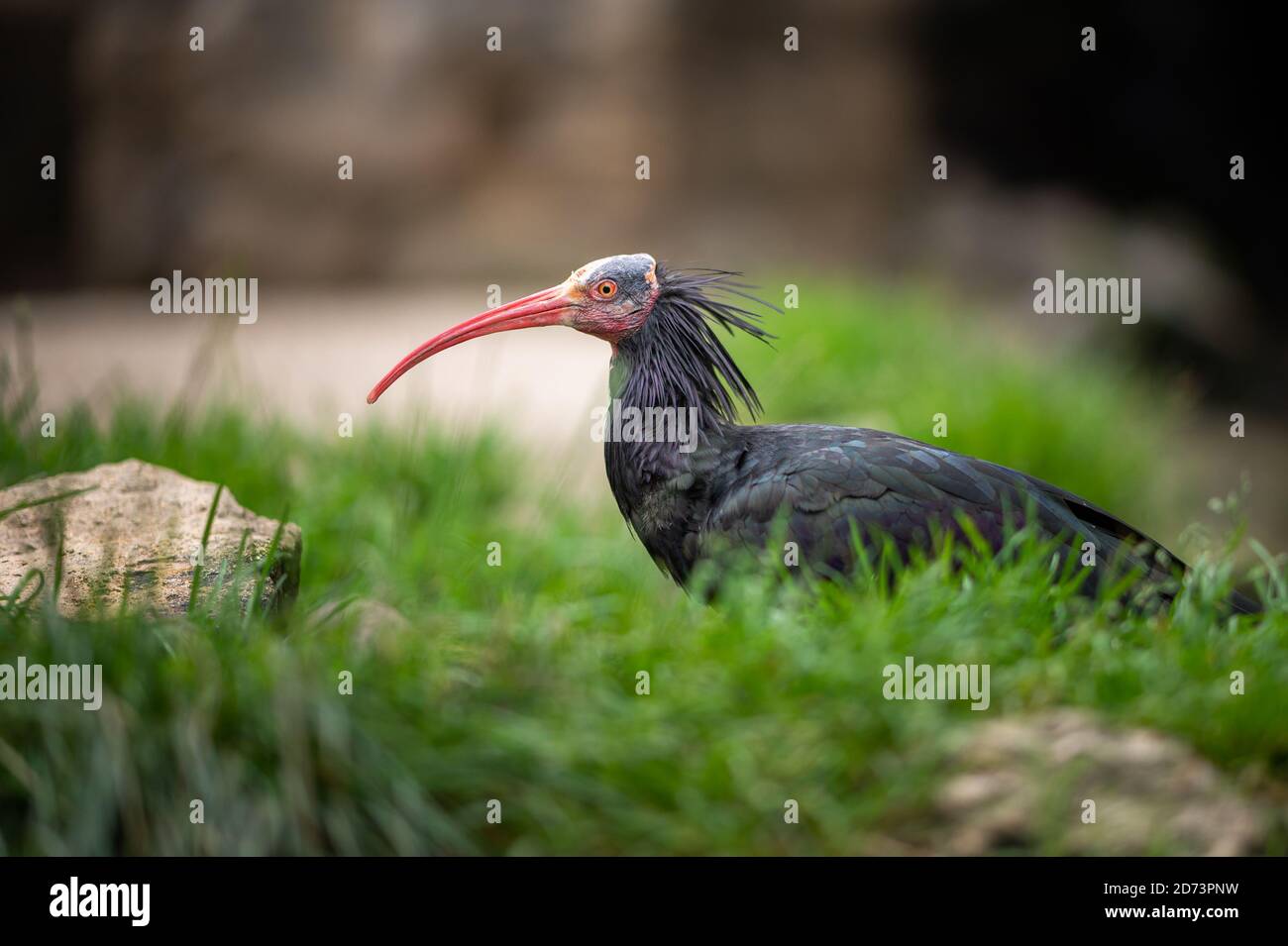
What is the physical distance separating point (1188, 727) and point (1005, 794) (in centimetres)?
57

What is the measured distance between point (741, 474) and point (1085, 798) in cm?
161

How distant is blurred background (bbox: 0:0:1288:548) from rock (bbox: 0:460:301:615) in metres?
7.95

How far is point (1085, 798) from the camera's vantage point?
2891 millimetres

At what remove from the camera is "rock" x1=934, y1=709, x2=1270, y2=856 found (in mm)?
2855

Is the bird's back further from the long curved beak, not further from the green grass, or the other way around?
the long curved beak

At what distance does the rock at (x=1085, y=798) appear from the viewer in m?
2.86

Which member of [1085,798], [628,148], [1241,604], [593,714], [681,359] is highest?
[628,148]

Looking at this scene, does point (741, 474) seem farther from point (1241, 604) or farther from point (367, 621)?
point (1241, 604)

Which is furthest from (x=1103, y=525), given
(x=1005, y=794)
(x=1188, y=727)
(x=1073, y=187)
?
(x=1073, y=187)

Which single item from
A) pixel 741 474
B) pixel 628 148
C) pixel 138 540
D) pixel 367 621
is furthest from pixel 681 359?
pixel 628 148

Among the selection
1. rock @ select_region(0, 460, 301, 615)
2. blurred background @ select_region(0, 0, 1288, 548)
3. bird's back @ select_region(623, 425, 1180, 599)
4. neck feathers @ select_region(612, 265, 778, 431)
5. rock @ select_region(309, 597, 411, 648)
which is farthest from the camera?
blurred background @ select_region(0, 0, 1288, 548)

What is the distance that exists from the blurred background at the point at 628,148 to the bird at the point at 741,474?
303 inches

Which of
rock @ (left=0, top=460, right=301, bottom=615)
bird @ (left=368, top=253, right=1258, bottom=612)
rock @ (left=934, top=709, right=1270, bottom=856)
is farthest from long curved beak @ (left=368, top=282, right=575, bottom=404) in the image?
rock @ (left=934, top=709, right=1270, bottom=856)

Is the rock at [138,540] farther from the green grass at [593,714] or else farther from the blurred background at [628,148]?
the blurred background at [628,148]
